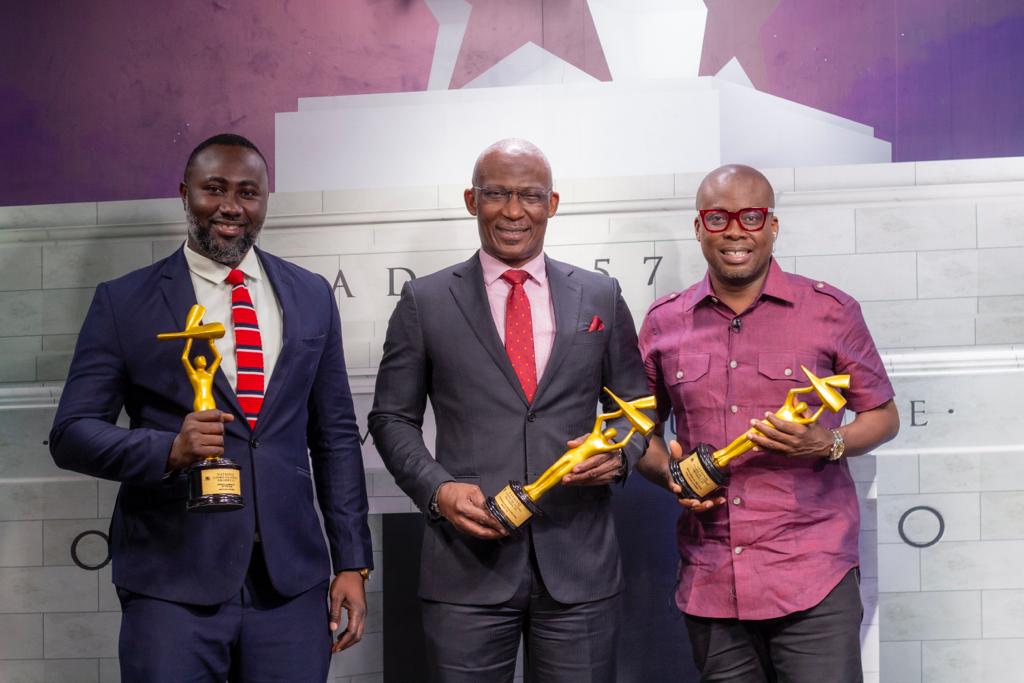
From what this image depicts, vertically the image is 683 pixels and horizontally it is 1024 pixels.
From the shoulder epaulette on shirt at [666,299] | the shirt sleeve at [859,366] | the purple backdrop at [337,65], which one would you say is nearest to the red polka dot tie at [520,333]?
the shoulder epaulette on shirt at [666,299]

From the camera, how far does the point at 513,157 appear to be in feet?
8.87

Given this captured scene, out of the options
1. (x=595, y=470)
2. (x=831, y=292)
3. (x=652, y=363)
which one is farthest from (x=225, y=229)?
(x=831, y=292)

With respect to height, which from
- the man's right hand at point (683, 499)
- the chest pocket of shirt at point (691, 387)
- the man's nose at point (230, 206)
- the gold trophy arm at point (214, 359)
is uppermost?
the man's nose at point (230, 206)

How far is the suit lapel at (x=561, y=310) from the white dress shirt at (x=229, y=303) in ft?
2.22

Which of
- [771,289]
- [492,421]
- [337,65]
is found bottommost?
[492,421]

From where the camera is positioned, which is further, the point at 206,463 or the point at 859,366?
the point at 859,366

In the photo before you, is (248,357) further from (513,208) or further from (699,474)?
(699,474)

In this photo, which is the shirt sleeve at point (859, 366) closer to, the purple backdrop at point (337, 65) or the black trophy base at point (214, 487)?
the purple backdrop at point (337, 65)

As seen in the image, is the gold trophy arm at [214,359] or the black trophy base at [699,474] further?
the black trophy base at [699,474]

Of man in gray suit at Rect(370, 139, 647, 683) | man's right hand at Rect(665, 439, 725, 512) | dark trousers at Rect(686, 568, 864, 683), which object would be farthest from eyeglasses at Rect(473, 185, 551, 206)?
dark trousers at Rect(686, 568, 864, 683)

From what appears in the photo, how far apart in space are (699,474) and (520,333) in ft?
1.90

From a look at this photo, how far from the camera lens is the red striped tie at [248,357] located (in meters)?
2.44

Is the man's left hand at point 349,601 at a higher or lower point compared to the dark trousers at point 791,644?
higher

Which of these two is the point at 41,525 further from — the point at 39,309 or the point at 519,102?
the point at 519,102
